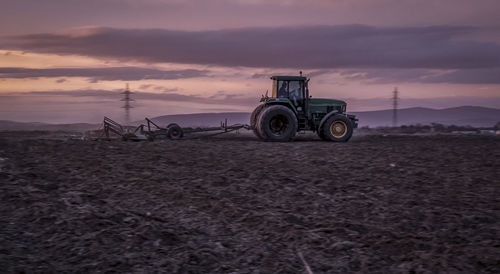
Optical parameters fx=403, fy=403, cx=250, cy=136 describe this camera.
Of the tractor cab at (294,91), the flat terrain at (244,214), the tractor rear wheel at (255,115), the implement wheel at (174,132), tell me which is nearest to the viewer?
the flat terrain at (244,214)

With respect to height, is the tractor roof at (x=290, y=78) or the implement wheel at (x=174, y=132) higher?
the tractor roof at (x=290, y=78)

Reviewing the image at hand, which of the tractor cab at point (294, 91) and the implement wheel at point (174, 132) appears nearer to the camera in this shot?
the tractor cab at point (294, 91)

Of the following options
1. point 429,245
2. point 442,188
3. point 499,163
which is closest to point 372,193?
point 442,188

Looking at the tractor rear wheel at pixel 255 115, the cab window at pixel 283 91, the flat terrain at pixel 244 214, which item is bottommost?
the flat terrain at pixel 244 214

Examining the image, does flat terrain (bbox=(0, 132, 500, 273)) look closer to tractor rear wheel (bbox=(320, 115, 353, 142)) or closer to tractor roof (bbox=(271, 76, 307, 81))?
tractor rear wheel (bbox=(320, 115, 353, 142))

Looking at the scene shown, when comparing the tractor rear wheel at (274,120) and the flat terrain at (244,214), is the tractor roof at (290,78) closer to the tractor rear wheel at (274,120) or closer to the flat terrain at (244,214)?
the tractor rear wheel at (274,120)

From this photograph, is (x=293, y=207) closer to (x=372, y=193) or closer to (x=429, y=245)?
(x=372, y=193)

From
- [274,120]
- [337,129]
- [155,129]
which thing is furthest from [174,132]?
[337,129]

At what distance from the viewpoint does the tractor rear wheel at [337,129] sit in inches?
628

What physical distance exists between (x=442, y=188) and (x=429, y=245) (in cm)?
284

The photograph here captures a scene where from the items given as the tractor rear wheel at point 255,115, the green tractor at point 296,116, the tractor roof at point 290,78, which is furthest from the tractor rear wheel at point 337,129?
the tractor rear wheel at point 255,115

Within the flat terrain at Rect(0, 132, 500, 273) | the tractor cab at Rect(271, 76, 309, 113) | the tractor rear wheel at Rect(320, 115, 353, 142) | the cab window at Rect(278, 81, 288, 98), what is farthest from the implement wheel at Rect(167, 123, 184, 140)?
the flat terrain at Rect(0, 132, 500, 273)

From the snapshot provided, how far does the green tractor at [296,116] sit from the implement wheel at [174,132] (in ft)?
10.2

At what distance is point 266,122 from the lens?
51.0ft
